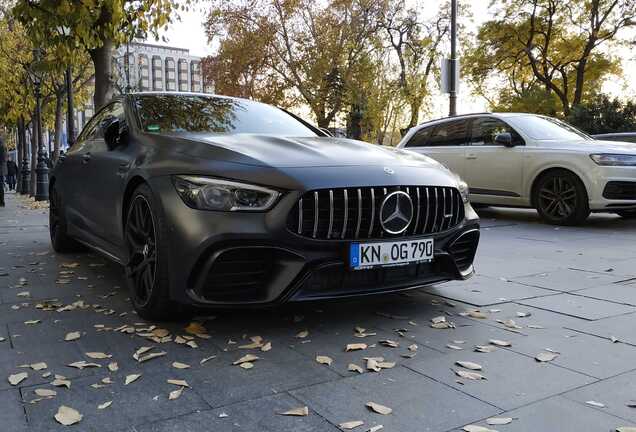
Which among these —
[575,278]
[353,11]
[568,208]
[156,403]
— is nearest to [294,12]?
[353,11]

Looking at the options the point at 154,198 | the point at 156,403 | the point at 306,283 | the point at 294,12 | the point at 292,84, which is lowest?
the point at 156,403

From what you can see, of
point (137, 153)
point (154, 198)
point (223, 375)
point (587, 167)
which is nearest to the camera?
point (223, 375)

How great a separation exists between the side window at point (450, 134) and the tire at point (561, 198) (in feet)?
4.91

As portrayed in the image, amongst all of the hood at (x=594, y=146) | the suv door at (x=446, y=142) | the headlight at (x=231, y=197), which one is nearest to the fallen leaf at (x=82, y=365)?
the headlight at (x=231, y=197)

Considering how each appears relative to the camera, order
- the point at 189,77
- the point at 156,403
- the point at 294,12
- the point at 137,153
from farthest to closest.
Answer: the point at 189,77 → the point at 294,12 → the point at 137,153 → the point at 156,403

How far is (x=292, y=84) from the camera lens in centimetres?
3325

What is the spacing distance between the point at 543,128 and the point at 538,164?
0.79 m

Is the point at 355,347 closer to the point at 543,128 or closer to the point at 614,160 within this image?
the point at 614,160

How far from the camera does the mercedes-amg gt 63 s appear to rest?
3307 mm

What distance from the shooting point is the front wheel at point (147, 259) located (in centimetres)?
352

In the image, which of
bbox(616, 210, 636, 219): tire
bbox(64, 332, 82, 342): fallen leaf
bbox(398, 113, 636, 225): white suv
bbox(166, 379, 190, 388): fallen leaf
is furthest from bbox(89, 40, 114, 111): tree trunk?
bbox(166, 379, 190, 388): fallen leaf

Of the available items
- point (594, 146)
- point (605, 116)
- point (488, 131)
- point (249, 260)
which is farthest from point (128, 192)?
point (605, 116)

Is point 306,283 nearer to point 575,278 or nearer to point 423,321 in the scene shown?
point 423,321

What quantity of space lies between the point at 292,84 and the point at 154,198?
30388mm
